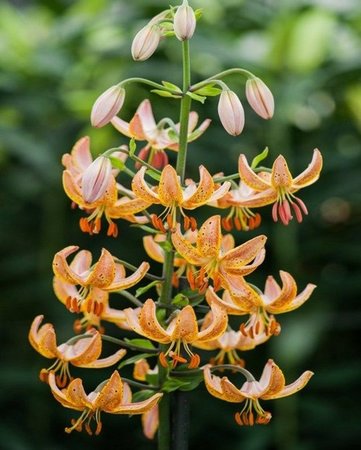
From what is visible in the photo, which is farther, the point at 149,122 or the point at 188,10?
the point at 149,122

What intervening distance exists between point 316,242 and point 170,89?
1659 millimetres

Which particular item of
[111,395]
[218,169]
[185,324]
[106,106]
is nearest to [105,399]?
[111,395]

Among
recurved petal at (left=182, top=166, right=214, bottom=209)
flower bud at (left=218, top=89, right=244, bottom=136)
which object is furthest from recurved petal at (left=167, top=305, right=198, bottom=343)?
flower bud at (left=218, top=89, right=244, bottom=136)

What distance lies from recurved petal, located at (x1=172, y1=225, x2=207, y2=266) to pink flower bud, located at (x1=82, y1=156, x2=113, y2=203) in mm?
88

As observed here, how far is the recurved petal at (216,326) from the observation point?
939 millimetres

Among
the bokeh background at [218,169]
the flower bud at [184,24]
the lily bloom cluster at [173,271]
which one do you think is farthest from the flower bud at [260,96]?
the bokeh background at [218,169]

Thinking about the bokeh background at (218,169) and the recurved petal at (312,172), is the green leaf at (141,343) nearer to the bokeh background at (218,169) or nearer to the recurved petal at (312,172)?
the recurved petal at (312,172)

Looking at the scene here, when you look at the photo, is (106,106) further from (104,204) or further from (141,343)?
(141,343)

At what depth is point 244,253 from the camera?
3.07 ft

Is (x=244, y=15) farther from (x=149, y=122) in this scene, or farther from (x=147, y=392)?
(x=147, y=392)

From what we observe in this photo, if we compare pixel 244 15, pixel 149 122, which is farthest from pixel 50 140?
pixel 149 122

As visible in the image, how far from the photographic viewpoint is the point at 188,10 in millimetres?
967

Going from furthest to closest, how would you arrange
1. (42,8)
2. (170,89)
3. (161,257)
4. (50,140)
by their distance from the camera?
(42,8), (50,140), (161,257), (170,89)

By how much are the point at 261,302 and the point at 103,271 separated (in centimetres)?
18
